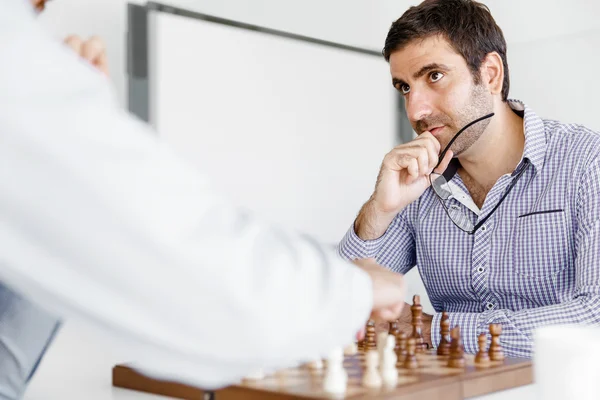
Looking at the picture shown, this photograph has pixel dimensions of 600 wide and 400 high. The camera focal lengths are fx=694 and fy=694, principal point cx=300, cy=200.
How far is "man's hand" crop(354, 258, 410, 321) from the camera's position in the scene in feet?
2.78

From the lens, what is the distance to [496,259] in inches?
79.5

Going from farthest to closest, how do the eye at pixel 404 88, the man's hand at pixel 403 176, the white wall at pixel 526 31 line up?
the white wall at pixel 526 31 < the eye at pixel 404 88 < the man's hand at pixel 403 176

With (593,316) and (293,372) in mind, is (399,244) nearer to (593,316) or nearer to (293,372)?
(593,316)

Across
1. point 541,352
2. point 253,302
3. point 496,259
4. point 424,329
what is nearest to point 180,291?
point 253,302

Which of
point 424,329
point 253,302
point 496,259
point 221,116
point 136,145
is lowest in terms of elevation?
point 253,302

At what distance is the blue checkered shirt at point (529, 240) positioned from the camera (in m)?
1.89

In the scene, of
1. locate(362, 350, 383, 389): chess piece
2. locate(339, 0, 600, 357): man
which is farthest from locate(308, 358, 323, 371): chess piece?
locate(339, 0, 600, 357): man

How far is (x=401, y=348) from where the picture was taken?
1428 mm

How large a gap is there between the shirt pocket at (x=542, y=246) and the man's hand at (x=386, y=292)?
115 cm

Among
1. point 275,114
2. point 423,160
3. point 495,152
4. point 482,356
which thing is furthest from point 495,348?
point 275,114

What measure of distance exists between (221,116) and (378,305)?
2461 millimetres

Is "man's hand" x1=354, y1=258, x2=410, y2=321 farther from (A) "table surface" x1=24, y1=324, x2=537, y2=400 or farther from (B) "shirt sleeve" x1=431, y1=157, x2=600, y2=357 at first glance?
(B) "shirt sleeve" x1=431, y1=157, x2=600, y2=357

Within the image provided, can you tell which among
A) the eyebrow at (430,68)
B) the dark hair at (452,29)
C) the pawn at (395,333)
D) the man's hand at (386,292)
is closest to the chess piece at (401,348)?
the pawn at (395,333)

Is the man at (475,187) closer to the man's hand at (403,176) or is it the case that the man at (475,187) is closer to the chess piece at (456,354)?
the man's hand at (403,176)
